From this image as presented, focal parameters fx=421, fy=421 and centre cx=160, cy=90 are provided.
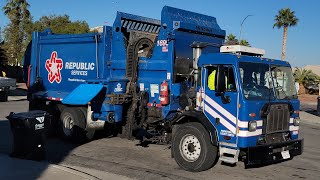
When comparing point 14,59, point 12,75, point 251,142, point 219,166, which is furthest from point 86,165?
point 14,59

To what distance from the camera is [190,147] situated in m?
8.53

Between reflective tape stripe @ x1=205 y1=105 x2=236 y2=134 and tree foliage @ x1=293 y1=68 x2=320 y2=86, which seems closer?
reflective tape stripe @ x1=205 y1=105 x2=236 y2=134

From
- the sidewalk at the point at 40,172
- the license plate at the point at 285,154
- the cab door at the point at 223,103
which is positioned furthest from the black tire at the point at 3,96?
the license plate at the point at 285,154

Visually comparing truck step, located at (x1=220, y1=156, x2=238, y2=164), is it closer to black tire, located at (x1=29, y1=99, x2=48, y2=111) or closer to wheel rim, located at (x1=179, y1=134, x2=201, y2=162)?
wheel rim, located at (x1=179, y1=134, x2=201, y2=162)

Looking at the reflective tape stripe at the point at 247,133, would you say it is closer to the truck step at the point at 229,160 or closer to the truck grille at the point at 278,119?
the truck grille at the point at 278,119

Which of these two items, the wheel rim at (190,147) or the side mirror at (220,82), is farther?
the wheel rim at (190,147)

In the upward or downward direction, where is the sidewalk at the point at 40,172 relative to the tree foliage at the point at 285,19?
downward

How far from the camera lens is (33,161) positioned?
332 inches

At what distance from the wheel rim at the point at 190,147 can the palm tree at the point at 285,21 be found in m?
50.6

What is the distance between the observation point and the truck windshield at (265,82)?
8.03 metres

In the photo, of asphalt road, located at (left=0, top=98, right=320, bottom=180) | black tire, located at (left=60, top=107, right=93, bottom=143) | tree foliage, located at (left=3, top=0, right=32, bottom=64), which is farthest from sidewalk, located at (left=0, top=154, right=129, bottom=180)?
tree foliage, located at (left=3, top=0, right=32, bottom=64)

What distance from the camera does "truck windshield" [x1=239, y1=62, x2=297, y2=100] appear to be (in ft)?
26.3

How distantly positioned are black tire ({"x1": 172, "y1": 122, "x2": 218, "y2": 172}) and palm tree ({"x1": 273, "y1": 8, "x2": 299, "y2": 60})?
5052cm

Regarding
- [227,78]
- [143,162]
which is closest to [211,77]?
[227,78]
